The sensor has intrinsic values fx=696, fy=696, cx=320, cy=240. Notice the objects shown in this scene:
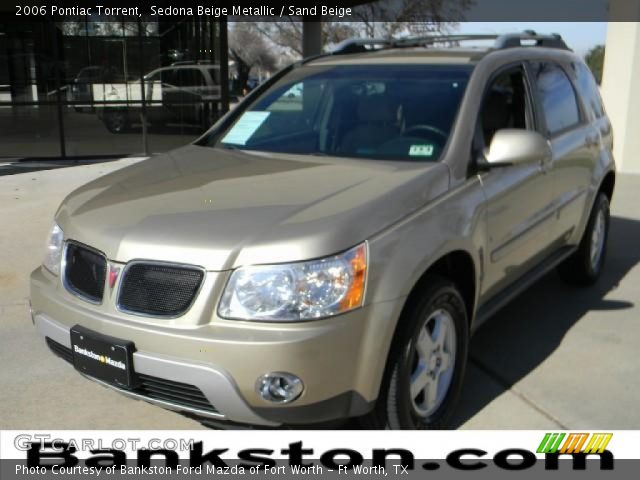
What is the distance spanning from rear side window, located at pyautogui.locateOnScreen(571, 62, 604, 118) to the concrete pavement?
4.55 feet

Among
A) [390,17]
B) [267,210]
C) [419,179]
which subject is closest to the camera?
[267,210]

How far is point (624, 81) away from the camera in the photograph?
1091 cm

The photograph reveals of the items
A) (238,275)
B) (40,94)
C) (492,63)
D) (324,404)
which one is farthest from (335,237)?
(40,94)

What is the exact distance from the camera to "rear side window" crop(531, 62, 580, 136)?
174 inches

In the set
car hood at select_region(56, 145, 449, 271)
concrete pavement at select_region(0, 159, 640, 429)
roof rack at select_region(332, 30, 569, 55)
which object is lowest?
concrete pavement at select_region(0, 159, 640, 429)

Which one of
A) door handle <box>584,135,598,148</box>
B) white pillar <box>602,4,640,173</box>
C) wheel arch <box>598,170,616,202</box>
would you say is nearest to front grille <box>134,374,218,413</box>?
door handle <box>584,135,598,148</box>

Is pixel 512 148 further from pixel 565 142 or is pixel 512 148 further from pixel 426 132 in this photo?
pixel 565 142

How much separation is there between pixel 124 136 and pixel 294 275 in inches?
508

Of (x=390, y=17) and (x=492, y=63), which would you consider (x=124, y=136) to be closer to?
(x=492, y=63)

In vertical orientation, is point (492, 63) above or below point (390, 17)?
below

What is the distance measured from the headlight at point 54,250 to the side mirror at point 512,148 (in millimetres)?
2110

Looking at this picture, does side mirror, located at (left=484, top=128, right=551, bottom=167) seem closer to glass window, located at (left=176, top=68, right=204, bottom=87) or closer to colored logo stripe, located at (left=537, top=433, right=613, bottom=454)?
A: colored logo stripe, located at (left=537, top=433, right=613, bottom=454)

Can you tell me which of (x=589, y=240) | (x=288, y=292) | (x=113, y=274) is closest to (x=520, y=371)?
(x=589, y=240)

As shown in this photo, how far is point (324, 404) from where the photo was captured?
263 centimetres
